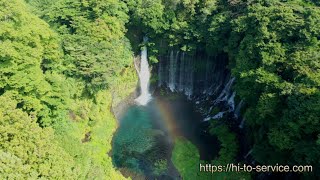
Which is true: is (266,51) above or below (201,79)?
above

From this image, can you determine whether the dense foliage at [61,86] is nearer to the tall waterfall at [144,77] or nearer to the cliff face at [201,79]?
the tall waterfall at [144,77]

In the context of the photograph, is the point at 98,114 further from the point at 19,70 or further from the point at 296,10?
the point at 296,10

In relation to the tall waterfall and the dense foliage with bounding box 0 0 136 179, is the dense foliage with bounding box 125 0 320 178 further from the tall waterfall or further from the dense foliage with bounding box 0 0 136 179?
the dense foliage with bounding box 0 0 136 179

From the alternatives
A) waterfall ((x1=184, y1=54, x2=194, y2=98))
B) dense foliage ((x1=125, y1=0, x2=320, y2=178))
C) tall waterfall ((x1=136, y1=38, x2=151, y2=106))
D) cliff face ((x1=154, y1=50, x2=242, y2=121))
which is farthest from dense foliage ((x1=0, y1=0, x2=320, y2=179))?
waterfall ((x1=184, y1=54, x2=194, y2=98))

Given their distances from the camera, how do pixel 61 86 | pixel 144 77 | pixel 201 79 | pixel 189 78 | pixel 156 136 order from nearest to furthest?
pixel 61 86, pixel 156 136, pixel 201 79, pixel 189 78, pixel 144 77

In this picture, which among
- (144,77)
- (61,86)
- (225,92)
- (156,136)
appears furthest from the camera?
(144,77)

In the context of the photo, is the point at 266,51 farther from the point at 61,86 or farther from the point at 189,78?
the point at 61,86

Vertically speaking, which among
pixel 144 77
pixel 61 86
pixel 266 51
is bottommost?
pixel 144 77

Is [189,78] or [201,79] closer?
[201,79]

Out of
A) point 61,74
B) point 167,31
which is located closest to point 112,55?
point 61,74

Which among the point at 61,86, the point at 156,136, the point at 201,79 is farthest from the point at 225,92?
the point at 61,86
